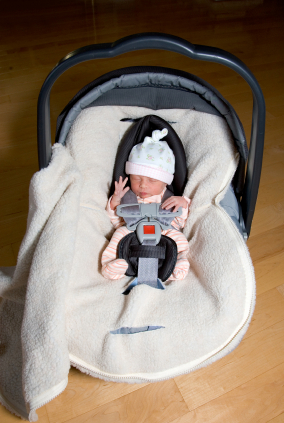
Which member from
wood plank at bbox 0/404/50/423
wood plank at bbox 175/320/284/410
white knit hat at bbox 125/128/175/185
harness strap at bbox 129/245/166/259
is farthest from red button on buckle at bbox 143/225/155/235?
wood plank at bbox 0/404/50/423

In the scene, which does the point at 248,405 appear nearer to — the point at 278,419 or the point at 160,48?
the point at 278,419

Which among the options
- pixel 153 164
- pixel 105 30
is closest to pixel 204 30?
pixel 105 30

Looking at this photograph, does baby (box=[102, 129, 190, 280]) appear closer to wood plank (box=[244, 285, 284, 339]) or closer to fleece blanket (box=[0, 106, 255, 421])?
fleece blanket (box=[0, 106, 255, 421])

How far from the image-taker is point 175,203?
3.79ft

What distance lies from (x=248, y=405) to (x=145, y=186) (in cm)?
66

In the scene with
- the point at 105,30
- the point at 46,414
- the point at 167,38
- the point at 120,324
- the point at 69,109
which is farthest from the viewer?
the point at 105,30

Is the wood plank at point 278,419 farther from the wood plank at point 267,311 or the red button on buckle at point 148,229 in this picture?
the red button on buckle at point 148,229

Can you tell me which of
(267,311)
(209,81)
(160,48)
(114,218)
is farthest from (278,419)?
(209,81)

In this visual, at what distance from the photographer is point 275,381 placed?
1054 mm

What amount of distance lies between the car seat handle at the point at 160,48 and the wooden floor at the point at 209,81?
1.57 feet

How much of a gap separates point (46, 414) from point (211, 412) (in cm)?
42

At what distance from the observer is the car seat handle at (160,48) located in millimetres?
774

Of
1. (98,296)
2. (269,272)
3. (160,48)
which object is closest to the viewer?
(160,48)

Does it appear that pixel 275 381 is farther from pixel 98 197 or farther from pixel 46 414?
pixel 98 197
